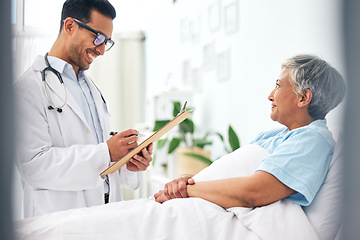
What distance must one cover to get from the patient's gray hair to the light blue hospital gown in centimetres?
11

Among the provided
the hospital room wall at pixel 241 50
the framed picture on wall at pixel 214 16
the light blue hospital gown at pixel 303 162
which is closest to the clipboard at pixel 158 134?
the light blue hospital gown at pixel 303 162

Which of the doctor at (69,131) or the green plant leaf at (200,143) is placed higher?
the doctor at (69,131)

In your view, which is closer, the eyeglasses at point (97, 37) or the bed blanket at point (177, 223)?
the bed blanket at point (177, 223)

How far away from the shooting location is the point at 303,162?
1.00 m

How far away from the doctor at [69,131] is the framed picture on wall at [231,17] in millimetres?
1456

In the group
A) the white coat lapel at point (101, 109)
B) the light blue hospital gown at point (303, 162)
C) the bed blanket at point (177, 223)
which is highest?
the white coat lapel at point (101, 109)

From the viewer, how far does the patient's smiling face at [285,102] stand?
1182 millimetres

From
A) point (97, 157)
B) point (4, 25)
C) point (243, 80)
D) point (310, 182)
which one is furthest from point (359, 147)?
point (243, 80)

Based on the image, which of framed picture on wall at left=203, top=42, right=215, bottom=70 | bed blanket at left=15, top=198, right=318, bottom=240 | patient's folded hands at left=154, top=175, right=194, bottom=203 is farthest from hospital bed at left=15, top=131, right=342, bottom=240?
framed picture on wall at left=203, top=42, right=215, bottom=70

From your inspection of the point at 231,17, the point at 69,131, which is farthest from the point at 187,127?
the point at 69,131

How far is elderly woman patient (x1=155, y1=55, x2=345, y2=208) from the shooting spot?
0.99m

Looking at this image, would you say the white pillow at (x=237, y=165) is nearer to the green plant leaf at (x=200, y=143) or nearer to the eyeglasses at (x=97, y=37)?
the eyeglasses at (x=97, y=37)

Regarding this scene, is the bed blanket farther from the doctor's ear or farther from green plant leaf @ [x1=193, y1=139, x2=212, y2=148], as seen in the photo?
green plant leaf @ [x1=193, y1=139, x2=212, y2=148]

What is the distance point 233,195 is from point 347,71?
2.28 feet
